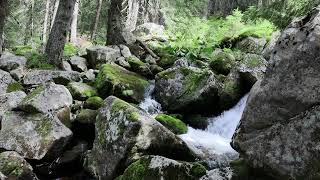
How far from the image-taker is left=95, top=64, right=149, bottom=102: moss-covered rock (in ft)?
34.2

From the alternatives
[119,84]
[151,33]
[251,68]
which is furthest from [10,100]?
[151,33]

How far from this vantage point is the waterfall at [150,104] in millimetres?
10511

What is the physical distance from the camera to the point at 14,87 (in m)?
10.6

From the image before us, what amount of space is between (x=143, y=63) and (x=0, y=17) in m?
4.48

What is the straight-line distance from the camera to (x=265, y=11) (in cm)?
1697

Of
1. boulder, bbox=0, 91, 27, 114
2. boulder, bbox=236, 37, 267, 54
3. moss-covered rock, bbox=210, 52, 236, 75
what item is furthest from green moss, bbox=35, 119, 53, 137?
boulder, bbox=236, 37, 267, 54

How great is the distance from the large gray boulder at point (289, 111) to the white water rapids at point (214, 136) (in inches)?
85.7

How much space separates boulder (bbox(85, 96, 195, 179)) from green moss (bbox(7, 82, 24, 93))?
3892mm

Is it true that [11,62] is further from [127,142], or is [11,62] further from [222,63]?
[127,142]

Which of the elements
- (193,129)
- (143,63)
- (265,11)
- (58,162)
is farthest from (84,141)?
(265,11)

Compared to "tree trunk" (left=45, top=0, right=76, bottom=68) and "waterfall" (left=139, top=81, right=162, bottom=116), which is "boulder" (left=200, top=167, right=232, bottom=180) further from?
"tree trunk" (left=45, top=0, right=76, bottom=68)

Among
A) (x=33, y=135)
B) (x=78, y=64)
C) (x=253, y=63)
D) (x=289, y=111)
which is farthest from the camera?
(x=78, y=64)

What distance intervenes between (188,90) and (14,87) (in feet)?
15.3

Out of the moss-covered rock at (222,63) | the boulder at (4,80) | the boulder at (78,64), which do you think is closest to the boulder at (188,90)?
the moss-covered rock at (222,63)
